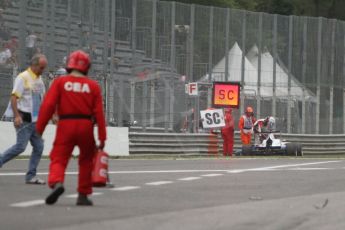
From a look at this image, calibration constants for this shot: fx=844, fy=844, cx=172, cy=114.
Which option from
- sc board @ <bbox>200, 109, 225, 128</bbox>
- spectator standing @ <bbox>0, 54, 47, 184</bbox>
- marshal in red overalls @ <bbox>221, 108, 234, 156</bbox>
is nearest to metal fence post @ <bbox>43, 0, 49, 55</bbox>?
sc board @ <bbox>200, 109, 225, 128</bbox>

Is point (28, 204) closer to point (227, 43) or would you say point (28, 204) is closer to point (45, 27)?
point (45, 27)

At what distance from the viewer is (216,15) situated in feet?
104

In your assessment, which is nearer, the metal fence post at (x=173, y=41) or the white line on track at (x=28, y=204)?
Result: the white line on track at (x=28, y=204)

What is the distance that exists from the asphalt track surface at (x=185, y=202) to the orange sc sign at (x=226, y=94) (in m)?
12.6

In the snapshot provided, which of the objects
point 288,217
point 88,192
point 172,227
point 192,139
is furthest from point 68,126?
point 192,139

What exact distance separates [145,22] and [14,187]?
734 inches

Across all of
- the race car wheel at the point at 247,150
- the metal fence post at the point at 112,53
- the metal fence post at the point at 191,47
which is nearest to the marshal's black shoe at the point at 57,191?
the metal fence post at the point at 112,53

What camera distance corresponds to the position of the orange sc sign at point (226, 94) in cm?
2872

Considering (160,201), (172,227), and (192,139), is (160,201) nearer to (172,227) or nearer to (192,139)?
(172,227)

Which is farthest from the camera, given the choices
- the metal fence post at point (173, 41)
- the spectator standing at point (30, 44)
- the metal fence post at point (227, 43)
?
the metal fence post at point (227, 43)

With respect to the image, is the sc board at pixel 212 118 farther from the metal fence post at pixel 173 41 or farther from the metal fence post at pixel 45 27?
the metal fence post at pixel 45 27

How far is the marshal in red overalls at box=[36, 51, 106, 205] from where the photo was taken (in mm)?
9117

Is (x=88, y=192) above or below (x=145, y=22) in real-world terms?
below

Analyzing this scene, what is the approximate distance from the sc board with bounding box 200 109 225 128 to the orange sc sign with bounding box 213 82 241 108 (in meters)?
0.80
